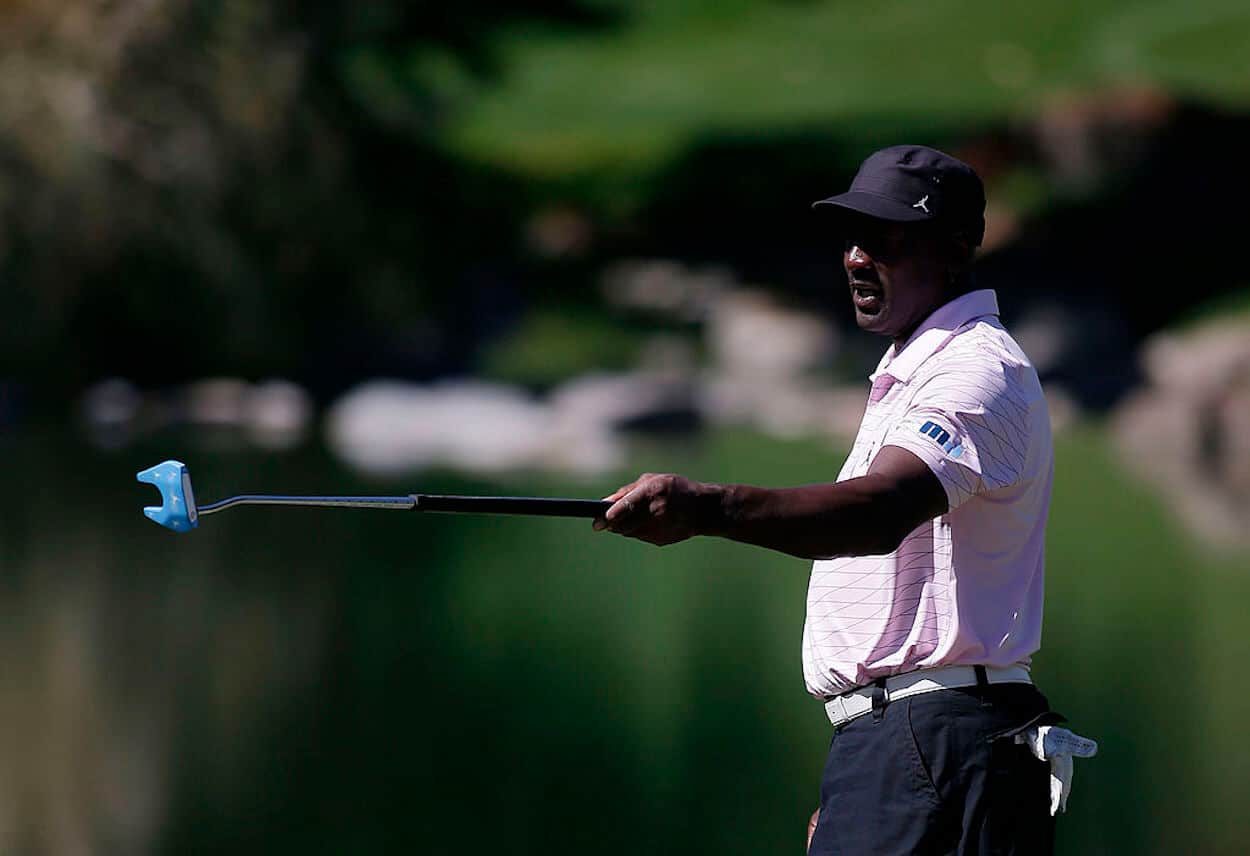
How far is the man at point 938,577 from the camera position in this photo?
6.11ft

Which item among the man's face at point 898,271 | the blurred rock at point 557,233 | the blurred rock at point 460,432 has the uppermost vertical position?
the blurred rock at point 557,233

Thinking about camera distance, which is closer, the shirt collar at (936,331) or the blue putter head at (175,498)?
the blue putter head at (175,498)

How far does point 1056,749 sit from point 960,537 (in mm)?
237

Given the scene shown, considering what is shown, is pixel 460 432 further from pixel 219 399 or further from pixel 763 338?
pixel 763 338

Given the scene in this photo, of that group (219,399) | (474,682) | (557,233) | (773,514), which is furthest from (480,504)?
(557,233)

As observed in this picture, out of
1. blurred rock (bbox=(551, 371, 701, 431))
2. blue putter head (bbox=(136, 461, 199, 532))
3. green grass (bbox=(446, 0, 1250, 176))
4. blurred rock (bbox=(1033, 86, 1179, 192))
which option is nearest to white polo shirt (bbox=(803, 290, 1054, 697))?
blue putter head (bbox=(136, 461, 199, 532))

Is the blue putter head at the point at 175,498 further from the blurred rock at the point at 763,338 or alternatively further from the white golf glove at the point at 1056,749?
the blurred rock at the point at 763,338

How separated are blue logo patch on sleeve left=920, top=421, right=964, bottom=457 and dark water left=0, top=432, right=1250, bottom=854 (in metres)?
3.54

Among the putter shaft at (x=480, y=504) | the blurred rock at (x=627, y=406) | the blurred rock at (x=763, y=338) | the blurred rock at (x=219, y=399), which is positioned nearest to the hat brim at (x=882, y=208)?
the putter shaft at (x=480, y=504)

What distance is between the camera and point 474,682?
6.77 meters

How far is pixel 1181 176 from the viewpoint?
46.9 feet

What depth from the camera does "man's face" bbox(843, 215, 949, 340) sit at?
1.99m

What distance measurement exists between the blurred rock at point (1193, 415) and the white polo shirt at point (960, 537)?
9.10 m

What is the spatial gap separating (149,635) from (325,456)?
3.88 m
